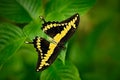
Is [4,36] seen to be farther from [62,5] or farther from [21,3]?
[62,5]

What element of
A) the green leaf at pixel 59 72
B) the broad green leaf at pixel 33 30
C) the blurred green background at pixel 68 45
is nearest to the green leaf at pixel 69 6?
the blurred green background at pixel 68 45

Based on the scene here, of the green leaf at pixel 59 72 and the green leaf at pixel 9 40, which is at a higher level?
the green leaf at pixel 9 40

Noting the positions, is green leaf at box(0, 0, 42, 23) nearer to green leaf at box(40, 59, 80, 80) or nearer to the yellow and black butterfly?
the yellow and black butterfly

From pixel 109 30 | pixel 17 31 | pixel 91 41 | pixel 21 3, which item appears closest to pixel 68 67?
pixel 17 31

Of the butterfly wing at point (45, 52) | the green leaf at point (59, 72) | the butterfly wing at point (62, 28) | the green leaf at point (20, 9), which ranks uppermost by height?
the green leaf at point (20, 9)

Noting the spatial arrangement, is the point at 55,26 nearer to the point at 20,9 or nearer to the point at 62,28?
the point at 62,28

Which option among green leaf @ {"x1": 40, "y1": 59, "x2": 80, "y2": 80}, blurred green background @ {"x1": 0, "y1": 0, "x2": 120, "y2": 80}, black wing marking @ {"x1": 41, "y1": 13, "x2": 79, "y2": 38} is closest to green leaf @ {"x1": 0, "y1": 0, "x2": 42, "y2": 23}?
blurred green background @ {"x1": 0, "y1": 0, "x2": 120, "y2": 80}

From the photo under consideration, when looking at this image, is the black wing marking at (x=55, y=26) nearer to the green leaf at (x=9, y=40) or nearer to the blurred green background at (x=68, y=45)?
the blurred green background at (x=68, y=45)
